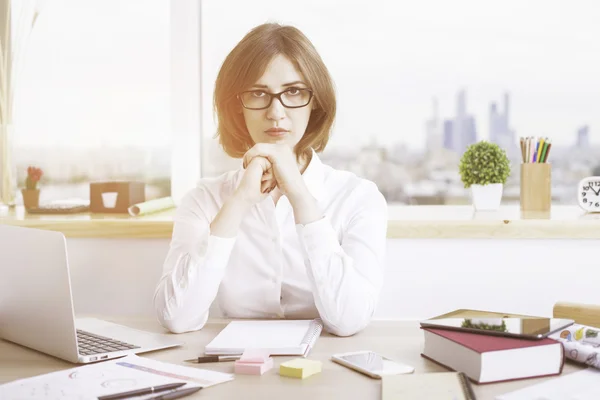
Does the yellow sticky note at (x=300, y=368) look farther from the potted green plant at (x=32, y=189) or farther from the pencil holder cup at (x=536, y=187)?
the potted green plant at (x=32, y=189)

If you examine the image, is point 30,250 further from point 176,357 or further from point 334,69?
point 334,69

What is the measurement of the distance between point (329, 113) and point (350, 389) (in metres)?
0.92

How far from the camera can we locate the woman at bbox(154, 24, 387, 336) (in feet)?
5.05

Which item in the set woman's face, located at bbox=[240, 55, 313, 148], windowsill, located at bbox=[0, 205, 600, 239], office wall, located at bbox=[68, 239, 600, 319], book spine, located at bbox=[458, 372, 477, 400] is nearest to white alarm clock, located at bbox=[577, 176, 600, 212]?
windowsill, located at bbox=[0, 205, 600, 239]

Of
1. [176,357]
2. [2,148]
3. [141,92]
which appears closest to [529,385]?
[176,357]

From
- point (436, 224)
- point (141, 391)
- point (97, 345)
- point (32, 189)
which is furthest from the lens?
point (32, 189)

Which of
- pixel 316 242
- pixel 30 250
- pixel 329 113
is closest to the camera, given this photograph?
pixel 30 250

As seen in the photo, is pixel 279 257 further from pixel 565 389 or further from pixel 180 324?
pixel 565 389

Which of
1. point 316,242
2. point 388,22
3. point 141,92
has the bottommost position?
point 316,242

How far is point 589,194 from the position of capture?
7.17 ft

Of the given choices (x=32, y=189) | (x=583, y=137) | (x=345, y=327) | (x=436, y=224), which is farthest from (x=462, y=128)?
(x=32, y=189)

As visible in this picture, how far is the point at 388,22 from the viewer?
7.97 feet

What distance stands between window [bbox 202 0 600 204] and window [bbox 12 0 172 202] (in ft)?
0.99

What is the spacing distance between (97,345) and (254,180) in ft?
1.70
